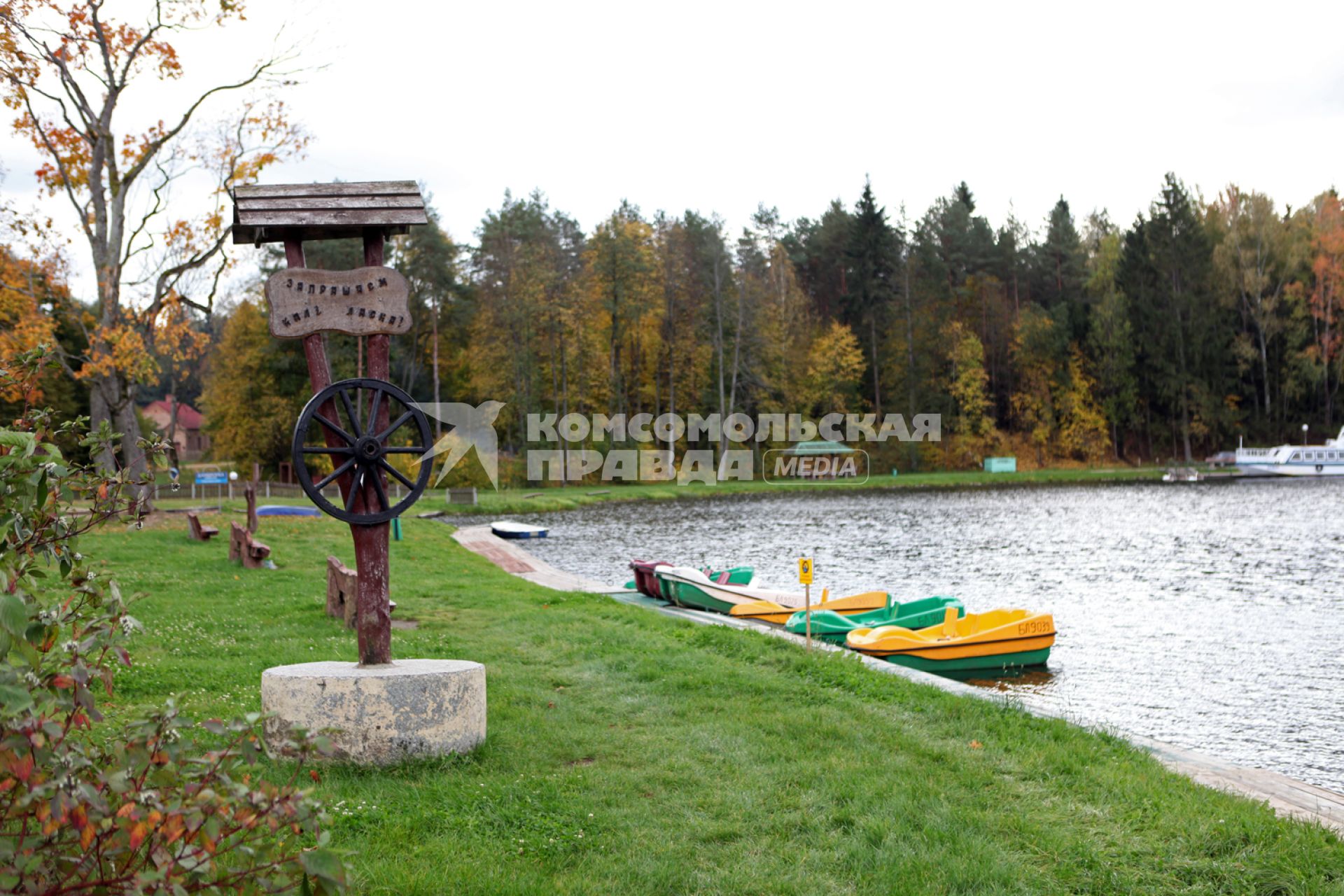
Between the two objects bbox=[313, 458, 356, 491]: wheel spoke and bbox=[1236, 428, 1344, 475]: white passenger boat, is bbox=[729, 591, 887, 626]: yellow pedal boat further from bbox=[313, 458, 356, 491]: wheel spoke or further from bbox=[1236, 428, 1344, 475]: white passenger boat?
bbox=[1236, 428, 1344, 475]: white passenger boat

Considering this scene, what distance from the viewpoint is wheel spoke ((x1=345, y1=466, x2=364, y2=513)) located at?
6840mm

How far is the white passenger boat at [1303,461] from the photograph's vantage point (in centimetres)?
6134

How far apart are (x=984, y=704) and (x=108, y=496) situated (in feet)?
23.4

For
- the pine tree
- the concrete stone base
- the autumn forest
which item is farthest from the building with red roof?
the concrete stone base

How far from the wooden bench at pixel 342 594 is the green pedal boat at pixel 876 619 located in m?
6.04

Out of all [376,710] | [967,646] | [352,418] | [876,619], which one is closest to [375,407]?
[352,418]

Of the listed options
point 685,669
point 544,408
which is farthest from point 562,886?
point 544,408

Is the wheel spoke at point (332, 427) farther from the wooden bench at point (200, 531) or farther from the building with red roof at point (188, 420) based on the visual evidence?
the building with red roof at point (188, 420)

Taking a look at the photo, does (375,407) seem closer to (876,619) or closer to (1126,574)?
(876,619)

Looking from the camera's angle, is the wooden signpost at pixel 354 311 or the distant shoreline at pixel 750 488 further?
the distant shoreline at pixel 750 488

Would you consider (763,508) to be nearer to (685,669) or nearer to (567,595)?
(567,595)

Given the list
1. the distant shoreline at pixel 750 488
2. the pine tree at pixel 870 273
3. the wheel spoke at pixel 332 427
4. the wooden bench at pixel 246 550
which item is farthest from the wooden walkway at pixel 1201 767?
the pine tree at pixel 870 273

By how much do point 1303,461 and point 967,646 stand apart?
59403 millimetres

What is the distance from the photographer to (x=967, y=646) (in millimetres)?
13438
